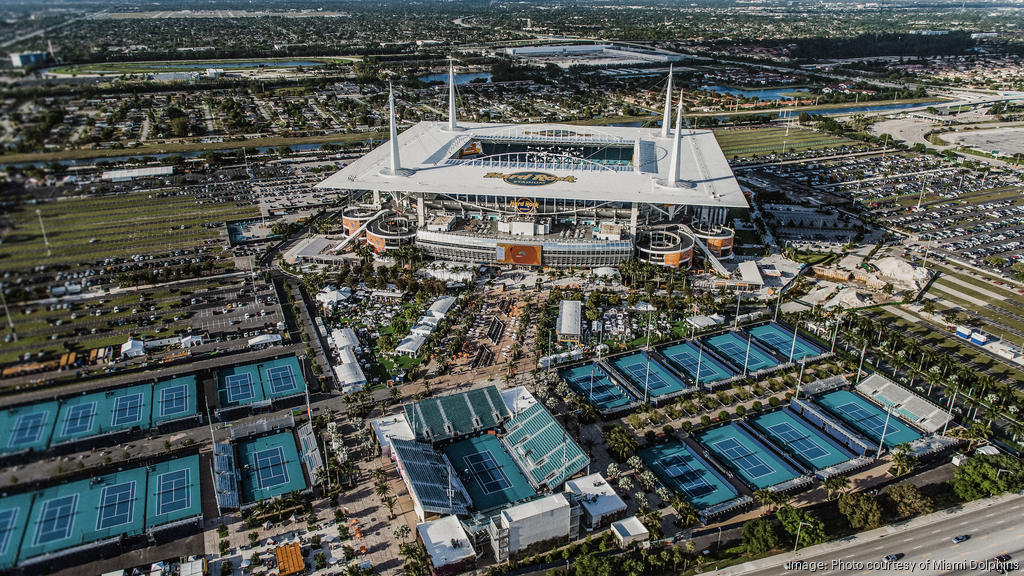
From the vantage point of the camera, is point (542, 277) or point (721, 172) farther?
point (721, 172)

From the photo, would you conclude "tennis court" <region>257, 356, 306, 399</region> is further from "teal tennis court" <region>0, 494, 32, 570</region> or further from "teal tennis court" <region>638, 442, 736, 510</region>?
"teal tennis court" <region>638, 442, 736, 510</region>

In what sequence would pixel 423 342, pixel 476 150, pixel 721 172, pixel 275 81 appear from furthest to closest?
pixel 275 81 < pixel 476 150 < pixel 721 172 < pixel 423 342

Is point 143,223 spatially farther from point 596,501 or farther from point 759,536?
point 759,536

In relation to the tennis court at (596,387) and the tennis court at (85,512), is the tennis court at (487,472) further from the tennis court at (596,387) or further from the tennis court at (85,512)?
the tennis court at (85,512)

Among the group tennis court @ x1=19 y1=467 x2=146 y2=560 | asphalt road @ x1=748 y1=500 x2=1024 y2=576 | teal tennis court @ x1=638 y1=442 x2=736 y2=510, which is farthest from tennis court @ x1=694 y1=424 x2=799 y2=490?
tennis court @ x1=19 y1=467 x2=146 y2=560

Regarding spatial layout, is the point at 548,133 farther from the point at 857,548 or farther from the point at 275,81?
the point at 275,81

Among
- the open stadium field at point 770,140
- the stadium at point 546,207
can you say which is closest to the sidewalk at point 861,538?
the stadium at point 546,207

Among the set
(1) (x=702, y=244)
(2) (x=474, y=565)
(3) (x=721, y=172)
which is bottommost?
(2) (x=474, y=565)

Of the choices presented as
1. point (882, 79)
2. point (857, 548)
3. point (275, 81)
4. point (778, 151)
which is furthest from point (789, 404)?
point (882, 79)
